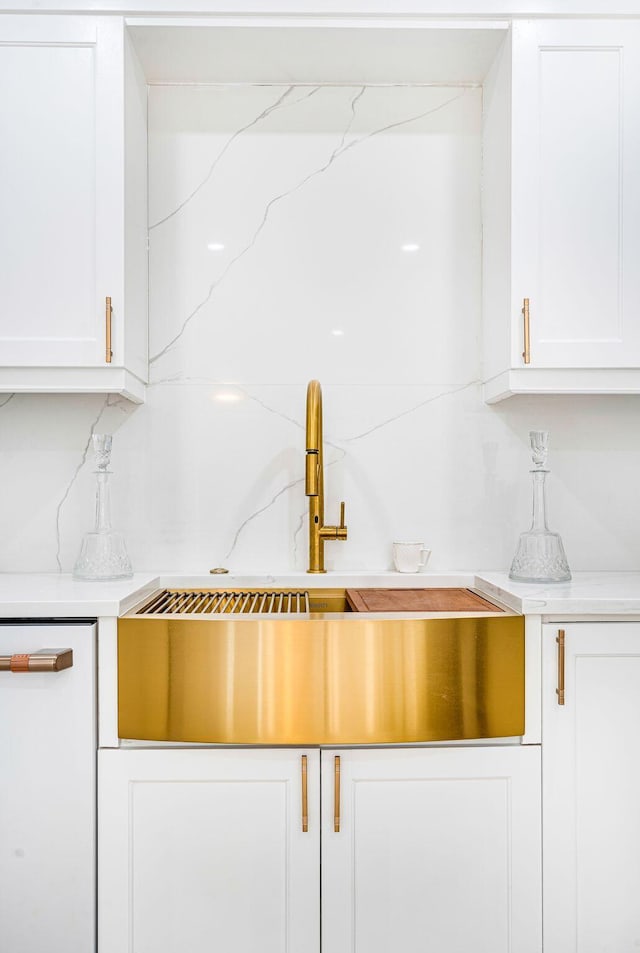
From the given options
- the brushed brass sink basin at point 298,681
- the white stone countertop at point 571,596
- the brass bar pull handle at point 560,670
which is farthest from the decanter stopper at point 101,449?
the brass bar pull handle at point 560,670

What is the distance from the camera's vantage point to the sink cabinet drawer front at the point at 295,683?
123 cm

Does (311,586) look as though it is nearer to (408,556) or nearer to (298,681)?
(408,556)

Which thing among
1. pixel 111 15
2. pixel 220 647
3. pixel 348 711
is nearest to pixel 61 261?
pixel 111 15

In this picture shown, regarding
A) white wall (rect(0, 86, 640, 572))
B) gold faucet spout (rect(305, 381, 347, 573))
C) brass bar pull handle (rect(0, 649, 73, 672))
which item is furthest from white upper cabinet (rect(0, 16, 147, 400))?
brass bar pull handle (rect(0, 649, 73, 672))

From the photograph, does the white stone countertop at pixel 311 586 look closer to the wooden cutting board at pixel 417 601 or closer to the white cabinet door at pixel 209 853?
the wooden cutting board at pixel 417 601

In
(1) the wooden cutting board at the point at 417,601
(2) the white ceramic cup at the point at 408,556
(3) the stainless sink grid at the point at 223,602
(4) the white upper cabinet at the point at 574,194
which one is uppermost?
(4) the white upper cabinet at the point at 574,194

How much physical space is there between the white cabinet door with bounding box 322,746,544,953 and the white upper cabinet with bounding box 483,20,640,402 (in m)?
0.91

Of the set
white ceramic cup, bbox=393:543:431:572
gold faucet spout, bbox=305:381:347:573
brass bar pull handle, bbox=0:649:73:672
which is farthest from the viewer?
white ceramic cup, bbox=393:543:431:572

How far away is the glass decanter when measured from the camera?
1546mm

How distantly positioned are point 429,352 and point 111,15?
3.52ft

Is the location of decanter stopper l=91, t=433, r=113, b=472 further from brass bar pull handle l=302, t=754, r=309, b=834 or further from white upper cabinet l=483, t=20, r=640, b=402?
white upper cabinet l=483, t=20, r=640, b=402

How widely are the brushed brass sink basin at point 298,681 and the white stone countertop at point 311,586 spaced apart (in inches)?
4.7

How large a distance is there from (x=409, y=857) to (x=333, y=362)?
1147mm

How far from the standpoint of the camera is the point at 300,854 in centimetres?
125
